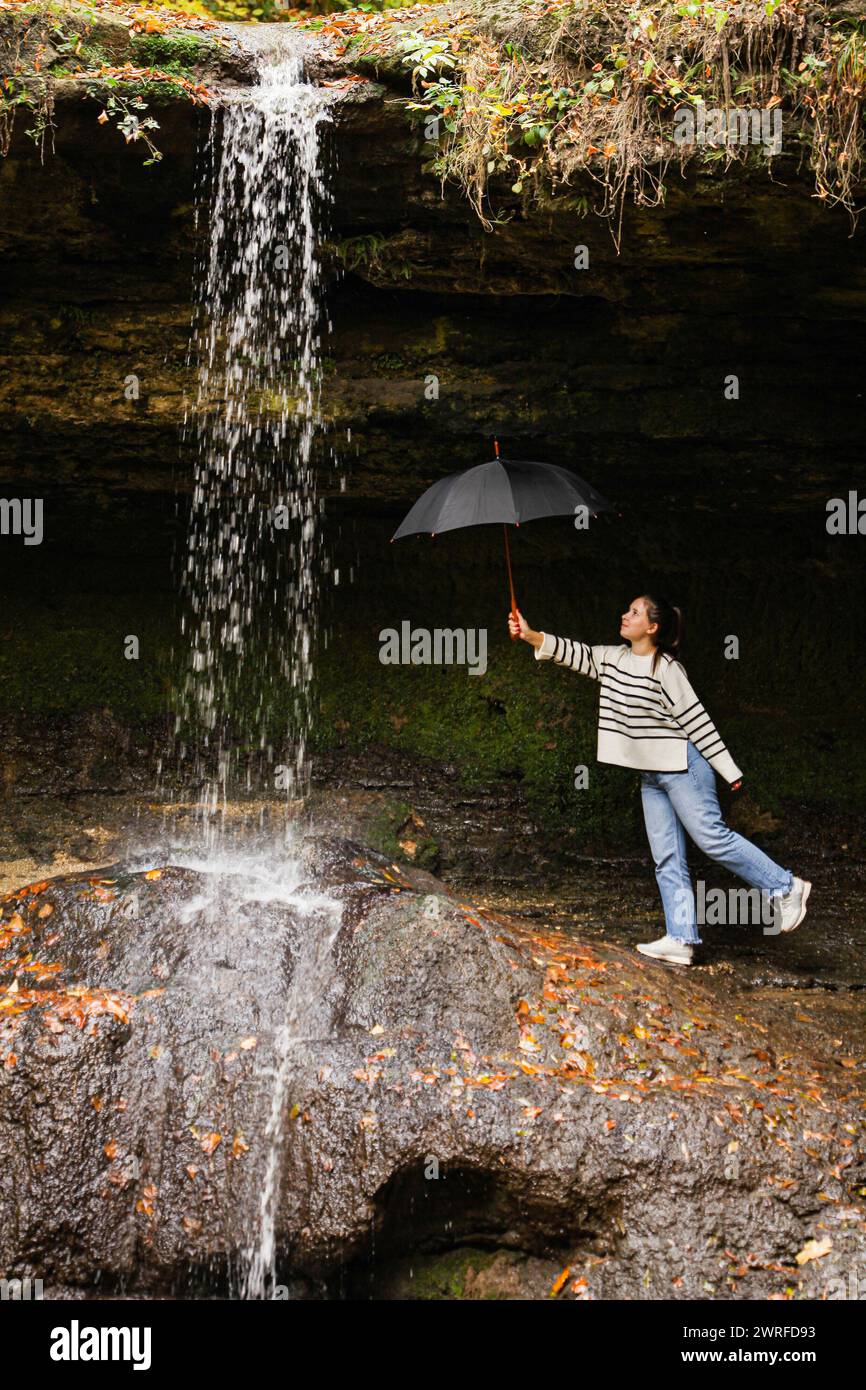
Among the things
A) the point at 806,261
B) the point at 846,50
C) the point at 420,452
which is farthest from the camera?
the point at 420,452

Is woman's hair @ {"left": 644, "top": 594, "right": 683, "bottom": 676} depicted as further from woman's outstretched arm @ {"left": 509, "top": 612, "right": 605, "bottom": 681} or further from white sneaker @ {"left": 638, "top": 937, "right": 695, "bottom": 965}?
white sneaker @ {"left": 638, "top": 937, "right": 695, "bottom": 965}

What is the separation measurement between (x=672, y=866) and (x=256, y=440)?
3.90 metres

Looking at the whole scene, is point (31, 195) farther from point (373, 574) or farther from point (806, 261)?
point (806, 261)

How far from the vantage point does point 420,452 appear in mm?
7473

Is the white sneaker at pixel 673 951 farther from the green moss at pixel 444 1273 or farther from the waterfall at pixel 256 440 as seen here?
the waterfall at pixel 256 440

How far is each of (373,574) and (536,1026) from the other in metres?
4.46

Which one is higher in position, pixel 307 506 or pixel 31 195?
pixel 31 195

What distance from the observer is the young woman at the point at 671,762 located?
605 cm

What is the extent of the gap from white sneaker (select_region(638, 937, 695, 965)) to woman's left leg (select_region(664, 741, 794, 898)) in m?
0.52

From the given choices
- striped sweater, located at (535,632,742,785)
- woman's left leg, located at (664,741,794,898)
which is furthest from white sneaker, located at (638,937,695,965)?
striped sweater, located at (535,632,742,785)

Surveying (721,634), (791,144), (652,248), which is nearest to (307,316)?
(652,248)

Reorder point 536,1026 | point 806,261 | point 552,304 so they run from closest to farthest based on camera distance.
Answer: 1. point 536,1026
2. point 806,261
3. point 552,304

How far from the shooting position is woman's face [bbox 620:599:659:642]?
6.13m

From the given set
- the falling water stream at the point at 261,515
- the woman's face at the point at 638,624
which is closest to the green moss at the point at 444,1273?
the falling water stream at the point at 261,515
